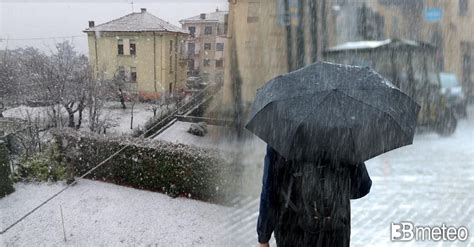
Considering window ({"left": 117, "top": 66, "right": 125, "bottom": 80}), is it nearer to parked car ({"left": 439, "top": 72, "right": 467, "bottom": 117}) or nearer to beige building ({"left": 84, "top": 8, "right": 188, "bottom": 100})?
beige building ({"left": 84, "top": 8, "right": 188, "bottom": 100})

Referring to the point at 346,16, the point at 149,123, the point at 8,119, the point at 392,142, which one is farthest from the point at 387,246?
the point at 8,119

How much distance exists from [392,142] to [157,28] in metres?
10.8

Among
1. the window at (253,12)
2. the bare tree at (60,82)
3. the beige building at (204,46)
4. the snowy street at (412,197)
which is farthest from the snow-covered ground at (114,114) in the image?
the snowy street at (412,197)

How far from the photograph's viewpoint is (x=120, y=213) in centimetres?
495

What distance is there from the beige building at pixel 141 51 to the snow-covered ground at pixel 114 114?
0.80m

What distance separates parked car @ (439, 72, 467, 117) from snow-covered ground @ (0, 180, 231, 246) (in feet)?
17.4

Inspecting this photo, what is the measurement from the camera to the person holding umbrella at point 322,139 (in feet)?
3.96

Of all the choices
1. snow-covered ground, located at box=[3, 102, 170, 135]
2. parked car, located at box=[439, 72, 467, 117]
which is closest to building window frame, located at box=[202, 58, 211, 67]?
snow-covered ground, located at box=[3, 102, 170, 135]

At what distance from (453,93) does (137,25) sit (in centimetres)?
861

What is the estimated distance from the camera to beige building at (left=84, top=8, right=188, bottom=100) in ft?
35.5

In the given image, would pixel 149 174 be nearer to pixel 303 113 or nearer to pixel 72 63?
pixel 303 113

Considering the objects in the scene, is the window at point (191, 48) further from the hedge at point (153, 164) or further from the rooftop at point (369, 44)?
the hedge at point (153, 164)

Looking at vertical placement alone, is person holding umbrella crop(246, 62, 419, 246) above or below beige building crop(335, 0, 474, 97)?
below

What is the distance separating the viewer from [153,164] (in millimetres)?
5777
